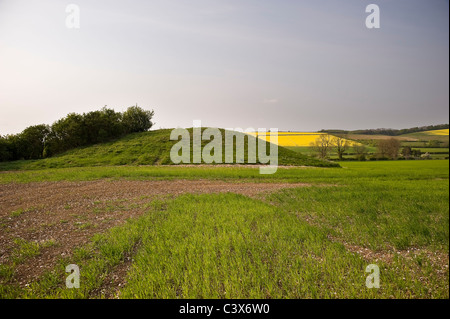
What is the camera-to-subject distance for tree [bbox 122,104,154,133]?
62.3m

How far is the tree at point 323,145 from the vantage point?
51.8 metres

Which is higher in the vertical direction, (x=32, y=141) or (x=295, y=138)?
(x=295, y=138)

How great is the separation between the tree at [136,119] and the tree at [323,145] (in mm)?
54384

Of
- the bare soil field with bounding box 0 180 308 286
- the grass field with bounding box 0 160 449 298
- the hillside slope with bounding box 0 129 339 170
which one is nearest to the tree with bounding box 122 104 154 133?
the hillside slope with bounding box 0 129 339 170

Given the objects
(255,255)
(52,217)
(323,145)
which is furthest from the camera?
(323,145)

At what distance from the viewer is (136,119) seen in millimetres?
66000

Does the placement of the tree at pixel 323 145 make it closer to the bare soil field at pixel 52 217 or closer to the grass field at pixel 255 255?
the grass field at pixel 255 255

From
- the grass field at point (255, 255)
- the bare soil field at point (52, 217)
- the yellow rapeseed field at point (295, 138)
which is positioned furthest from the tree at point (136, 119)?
the grass field at point (255, 255)

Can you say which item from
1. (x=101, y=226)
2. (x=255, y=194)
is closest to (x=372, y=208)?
(x=255, y=194)

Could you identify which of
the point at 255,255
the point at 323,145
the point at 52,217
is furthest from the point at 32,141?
the point at 323,145

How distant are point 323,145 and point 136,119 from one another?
190 ft

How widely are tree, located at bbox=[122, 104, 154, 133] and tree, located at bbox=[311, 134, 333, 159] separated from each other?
54.4 metres

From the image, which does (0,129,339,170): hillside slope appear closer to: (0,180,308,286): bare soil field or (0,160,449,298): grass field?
(0,180,308,286): bare soil field

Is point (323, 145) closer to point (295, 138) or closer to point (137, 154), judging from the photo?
point (295, 138)
